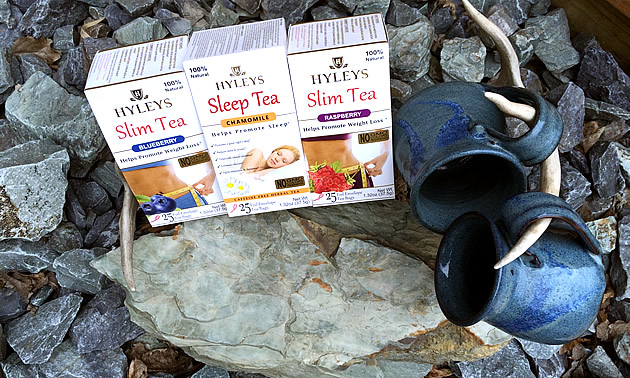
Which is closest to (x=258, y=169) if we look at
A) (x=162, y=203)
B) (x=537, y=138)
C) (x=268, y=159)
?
(x=268, y=159)

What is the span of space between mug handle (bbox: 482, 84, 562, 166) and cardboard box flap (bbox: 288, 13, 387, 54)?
0.29 m

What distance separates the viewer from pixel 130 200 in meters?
1.26

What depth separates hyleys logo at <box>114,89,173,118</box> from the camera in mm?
1079

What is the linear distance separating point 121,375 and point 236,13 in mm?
1012

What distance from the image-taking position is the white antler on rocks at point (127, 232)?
1.25 metres

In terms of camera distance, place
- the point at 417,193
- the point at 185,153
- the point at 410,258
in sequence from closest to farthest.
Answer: the point at 417,193, the point at 185,153, the point at 410,258

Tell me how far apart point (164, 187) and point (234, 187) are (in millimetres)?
154

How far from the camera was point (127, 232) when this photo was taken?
126 cm

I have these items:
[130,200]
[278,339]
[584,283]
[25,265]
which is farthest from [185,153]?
[584,283]

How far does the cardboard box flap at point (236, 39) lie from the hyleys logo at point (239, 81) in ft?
0.14

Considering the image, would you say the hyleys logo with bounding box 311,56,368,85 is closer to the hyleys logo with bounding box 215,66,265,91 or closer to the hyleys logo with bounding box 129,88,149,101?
the hyleys logo with bounding box 215,66,265,91

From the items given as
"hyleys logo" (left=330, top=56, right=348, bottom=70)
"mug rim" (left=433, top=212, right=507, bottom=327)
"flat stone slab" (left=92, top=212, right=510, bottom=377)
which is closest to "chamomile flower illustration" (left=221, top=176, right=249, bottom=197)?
"flat stone slab" (left=92, top=212, right=510, bottom=377)

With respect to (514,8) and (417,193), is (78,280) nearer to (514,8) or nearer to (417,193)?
(417,193)

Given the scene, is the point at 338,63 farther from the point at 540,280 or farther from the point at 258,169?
the point at 540,280
